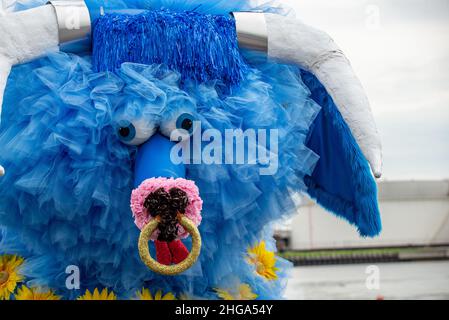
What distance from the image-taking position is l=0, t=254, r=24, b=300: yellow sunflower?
2.93m

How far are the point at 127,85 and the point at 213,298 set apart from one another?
868mm

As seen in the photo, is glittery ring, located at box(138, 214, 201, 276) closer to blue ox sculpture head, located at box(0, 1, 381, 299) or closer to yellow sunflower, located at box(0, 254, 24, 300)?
blue ox sculpture head, located at box(0, 1, 381, 299)

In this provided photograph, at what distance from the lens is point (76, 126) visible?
96.8 inches

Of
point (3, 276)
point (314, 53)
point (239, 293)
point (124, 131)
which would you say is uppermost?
point (314, 53)

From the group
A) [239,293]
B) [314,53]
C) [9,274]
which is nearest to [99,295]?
[9,274]

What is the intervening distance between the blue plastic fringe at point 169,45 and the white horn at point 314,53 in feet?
0.39

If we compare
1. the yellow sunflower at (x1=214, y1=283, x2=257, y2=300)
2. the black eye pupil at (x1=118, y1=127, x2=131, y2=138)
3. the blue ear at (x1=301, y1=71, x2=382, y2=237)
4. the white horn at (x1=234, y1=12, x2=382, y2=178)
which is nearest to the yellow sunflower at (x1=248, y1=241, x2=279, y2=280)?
the yellow sunflower at (x1=214, y1=283, x2=257, y2=300)

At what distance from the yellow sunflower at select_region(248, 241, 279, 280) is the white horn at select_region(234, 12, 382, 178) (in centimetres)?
74

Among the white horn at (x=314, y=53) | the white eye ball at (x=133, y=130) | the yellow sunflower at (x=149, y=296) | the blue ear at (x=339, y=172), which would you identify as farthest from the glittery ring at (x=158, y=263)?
the blue ear at (x=339, y=172)

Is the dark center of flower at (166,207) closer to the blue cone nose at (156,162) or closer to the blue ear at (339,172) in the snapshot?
the blue cone nose at (156,162)

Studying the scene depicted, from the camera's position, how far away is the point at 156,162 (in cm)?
246

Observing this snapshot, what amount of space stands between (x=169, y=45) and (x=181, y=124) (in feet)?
0.93

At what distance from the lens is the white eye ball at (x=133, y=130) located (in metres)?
2.47

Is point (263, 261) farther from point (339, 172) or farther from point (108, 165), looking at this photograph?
point (108, 165)
